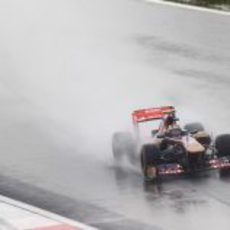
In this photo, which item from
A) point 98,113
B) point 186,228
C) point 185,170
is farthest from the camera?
point 98,113

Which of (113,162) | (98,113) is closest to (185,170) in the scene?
(113,162)

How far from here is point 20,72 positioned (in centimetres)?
2848

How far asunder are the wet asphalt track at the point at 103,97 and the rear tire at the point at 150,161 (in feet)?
0.78

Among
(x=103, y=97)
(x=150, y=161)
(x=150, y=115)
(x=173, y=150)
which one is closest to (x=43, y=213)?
(x=150, y=161)

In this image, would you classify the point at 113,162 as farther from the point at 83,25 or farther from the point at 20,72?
the point at 83,25

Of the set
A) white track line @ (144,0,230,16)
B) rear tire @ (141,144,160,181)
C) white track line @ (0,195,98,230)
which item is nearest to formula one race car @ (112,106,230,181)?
rear tire @ (141,144,160,181)

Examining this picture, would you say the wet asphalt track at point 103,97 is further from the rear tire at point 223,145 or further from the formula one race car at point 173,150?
the rear tire at point 223,145

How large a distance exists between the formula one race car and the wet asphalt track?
22 cm

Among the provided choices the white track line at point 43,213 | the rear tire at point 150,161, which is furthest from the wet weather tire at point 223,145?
the white track line at point 43,213

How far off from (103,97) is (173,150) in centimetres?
689

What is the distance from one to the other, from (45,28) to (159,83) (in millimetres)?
8092

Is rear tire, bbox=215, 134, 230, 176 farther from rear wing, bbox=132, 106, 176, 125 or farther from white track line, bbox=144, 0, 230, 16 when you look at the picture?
white track line, bbox=144, 0, 230, 16

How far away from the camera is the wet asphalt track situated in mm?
16953

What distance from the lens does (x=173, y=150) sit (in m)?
18.4
